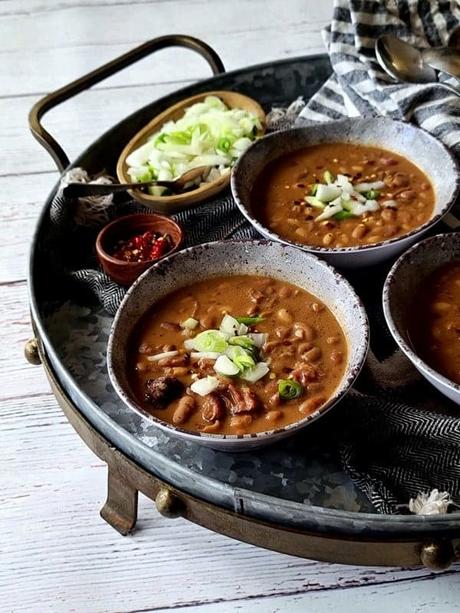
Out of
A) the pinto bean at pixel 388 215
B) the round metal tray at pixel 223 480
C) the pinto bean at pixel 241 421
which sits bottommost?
the round metal tray at pixel 223 480

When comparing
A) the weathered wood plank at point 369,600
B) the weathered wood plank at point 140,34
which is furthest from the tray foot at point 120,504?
the weathered wood plank at point 140,34

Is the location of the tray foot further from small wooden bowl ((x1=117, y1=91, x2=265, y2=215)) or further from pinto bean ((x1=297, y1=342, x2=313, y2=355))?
small wooden bowl ((x1=117, y1=91, x2=265, y2=215))

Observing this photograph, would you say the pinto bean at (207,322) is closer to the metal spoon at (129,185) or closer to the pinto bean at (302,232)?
the pinto bean at (302,232)

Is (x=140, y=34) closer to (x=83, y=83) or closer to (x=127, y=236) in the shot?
(x=83, y=83)

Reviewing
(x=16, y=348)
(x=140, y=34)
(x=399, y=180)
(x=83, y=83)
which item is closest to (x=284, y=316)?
(x=399, y=180)

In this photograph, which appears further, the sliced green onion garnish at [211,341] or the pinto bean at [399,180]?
the pinto bean at [399,180]

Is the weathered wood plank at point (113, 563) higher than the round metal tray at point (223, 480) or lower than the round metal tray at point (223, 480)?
lower

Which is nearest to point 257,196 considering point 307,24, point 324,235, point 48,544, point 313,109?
point 324,235
